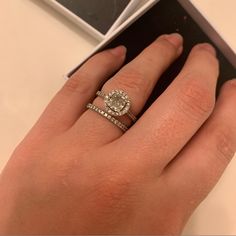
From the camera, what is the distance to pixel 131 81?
0.39m

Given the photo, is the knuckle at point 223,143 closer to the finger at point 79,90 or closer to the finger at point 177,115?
the finger at point 177,115

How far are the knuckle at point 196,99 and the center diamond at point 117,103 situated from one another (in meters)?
0.05

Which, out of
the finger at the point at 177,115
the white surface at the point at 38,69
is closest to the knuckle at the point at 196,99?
the finger at the point at 177,115

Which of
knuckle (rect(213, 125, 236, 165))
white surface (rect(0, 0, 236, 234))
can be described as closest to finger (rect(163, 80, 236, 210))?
knuckle (rect(213, 125, 236, 165))

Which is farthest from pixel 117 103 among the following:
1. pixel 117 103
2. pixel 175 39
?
pixel 175 39

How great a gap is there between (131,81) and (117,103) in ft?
0.10

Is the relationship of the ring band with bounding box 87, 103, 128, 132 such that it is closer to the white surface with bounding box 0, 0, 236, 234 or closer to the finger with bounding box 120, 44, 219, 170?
the finger with bounding box 120, 44, 219, 170

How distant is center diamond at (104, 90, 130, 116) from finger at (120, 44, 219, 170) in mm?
19

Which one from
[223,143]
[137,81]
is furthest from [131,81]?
[223,143]

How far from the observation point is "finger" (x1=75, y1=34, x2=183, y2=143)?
374mm

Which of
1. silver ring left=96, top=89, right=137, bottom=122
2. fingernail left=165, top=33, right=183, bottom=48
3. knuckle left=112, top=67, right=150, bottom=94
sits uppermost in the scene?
fingernail left=165, top=33, right=183, bottom=48

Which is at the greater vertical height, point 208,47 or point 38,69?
point 208,47

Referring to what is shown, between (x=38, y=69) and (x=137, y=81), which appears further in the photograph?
(x=38, y=69)

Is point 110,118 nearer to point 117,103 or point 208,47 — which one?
point 117,103
